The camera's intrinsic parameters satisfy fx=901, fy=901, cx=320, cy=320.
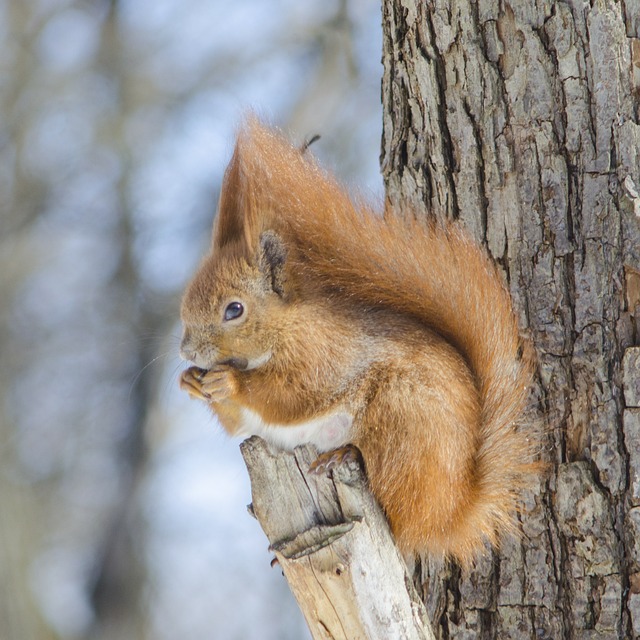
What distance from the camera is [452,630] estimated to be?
143 centimetres

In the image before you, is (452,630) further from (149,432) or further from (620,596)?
(149,432)

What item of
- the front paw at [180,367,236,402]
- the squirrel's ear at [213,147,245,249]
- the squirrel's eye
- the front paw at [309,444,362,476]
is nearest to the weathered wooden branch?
the front paw at [309,444,362,476]

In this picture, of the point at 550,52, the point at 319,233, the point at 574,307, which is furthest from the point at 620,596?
the point at 550,52

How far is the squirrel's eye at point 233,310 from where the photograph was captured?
4.77ft

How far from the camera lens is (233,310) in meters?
1.46

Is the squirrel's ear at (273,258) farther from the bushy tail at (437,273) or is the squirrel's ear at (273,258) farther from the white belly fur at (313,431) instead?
the white belly fur at (313,431)

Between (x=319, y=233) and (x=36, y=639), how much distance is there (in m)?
2.65

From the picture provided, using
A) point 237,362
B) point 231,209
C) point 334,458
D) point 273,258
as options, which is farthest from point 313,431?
point 231,209

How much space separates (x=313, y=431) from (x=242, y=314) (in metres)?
0.23

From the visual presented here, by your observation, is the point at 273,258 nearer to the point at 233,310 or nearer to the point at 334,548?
the point at 233,310

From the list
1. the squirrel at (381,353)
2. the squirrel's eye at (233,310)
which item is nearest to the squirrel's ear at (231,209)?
the squirrel at (381,353)

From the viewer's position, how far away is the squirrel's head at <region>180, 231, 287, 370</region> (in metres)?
1.45

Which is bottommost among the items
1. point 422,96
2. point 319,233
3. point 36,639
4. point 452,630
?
point 36,639

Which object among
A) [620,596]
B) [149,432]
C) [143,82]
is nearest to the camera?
[620,596]
